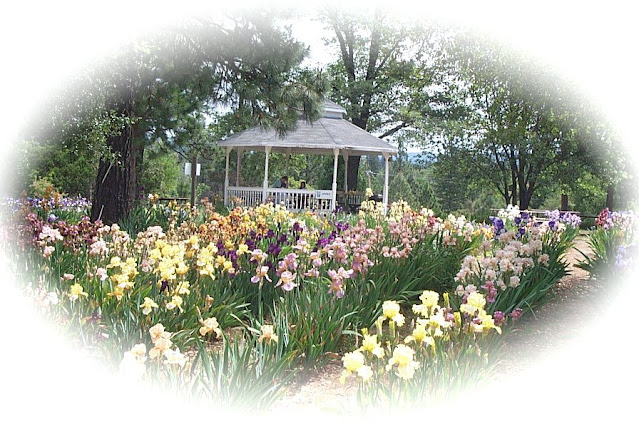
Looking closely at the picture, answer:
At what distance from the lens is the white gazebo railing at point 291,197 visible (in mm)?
15922

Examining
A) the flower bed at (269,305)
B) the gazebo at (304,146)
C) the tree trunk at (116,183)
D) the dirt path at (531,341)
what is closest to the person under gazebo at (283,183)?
the gazebo at (304,146)

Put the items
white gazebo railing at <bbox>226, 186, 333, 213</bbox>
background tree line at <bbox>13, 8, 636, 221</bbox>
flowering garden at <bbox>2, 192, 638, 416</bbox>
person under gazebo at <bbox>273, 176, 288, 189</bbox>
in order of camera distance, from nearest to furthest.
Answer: flowering garden at <bbox>2, 192, 638, 416</bbox>
background tree line at <bbox>13, 8, 636, 221</bbox>
white gazebo railing at <bbox>226, 186, 333, 213</bbox>
person under gazebo at <bbox>273, 176, 288, 189</bbox>

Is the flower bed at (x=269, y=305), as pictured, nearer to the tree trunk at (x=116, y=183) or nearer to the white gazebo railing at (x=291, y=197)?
the tree trunk at (x=116, y=183)

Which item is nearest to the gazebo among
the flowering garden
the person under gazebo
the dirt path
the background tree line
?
the person under gazebo

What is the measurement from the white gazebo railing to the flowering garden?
954cm

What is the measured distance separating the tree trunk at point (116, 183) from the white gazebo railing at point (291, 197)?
7182 millimetres

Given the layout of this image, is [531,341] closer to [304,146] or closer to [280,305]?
[280,305]

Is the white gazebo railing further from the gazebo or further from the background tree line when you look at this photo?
the background tree line

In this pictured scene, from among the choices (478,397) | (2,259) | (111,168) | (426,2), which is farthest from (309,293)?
(426,2)

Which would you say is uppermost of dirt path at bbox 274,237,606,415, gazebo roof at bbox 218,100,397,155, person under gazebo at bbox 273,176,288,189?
gazebo roof at bbox 218,100,397,155

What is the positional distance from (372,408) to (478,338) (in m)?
1.11

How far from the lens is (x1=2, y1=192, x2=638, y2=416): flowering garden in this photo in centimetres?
272

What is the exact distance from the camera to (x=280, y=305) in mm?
4031

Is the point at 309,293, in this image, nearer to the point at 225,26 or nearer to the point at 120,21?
the point at 120,21
